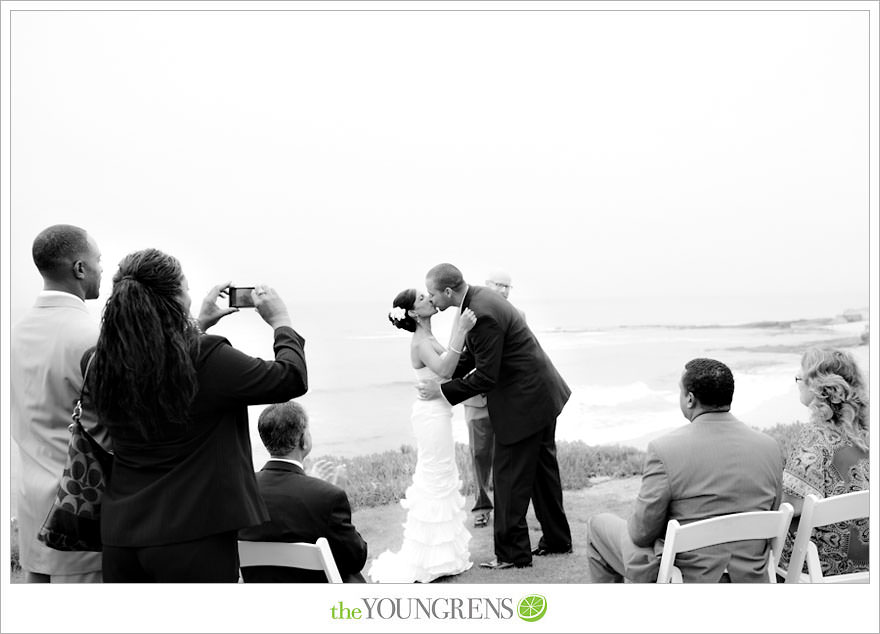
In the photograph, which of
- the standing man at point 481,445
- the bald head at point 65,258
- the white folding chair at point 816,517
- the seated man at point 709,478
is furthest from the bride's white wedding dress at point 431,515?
the bald head at point 65,258

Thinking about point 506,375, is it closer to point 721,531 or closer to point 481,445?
point 481,445

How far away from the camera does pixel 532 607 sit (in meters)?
3.06

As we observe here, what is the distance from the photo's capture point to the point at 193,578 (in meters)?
2.33

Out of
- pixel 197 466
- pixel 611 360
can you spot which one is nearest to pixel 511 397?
pixel 197 466

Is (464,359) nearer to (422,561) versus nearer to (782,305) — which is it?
(422,561)

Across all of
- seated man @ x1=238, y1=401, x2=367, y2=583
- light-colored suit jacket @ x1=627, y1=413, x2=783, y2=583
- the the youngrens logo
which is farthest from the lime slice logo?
seated man @ x1=238, y1=401, x2=367, y2=583

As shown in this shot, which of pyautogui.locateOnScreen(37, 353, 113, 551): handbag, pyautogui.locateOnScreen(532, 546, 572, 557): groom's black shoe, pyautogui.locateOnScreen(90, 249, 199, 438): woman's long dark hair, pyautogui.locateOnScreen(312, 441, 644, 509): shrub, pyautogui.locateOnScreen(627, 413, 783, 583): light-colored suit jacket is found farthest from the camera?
pyautogui.locateOnScreen(312, 441, 644, 509): shrub

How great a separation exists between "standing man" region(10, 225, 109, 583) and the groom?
1926 millimetres

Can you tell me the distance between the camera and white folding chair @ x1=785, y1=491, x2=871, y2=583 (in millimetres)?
2668

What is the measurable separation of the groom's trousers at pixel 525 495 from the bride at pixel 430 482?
21 cm

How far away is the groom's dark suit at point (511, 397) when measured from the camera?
407cm

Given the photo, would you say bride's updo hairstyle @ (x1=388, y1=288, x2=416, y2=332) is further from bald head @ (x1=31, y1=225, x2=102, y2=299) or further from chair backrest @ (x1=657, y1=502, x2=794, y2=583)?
chair backrest @ (x1=657, y1=502, x2=794, y2=583)

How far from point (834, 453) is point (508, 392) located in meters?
1.64

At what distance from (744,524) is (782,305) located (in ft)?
14.9
